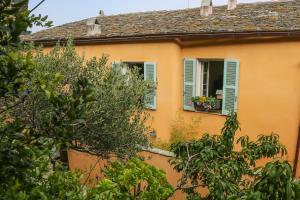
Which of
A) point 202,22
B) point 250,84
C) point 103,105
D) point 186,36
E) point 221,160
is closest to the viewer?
point 221,160

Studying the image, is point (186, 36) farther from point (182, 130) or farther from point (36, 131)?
point (36, 131)

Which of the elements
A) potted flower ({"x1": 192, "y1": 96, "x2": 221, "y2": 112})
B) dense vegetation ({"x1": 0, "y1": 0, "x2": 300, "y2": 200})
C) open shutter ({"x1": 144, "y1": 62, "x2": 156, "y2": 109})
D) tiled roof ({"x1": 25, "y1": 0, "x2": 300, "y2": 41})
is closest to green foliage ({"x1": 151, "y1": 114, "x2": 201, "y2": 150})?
potted flower ({"x1": 192, "y1": 96, "x2": 221, "y2": 112})

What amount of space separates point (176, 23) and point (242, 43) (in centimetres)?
263

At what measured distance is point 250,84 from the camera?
8438 millimetres

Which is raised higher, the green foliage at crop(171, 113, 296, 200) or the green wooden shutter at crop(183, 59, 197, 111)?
the green wooden shutter at crop(183, 59, 197, 111)

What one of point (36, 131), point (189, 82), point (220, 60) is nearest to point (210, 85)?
point (189, 82)

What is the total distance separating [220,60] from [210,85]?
3.13 ft

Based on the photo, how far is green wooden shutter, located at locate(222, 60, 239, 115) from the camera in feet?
28.2

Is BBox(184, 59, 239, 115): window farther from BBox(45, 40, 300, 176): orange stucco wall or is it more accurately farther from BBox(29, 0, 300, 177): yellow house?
BBox(45, 40, 300, 176): orange stucco wall

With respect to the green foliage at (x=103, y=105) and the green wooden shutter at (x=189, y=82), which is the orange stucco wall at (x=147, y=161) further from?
the green wooden shutter at (x=189, y=82)

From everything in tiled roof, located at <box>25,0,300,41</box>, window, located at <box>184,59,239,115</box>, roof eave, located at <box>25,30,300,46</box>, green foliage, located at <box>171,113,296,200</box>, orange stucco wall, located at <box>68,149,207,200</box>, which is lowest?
orange stucco wall, located at <box>68,149,207,200</box>

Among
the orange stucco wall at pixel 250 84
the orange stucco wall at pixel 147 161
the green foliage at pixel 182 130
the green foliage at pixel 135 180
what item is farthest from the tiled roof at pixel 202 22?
the green foliage at pixel 135 180

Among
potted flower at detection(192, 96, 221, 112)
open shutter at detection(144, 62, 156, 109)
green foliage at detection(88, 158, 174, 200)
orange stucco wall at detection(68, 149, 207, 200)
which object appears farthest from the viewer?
open shutter at detection(144, 62, 156, 109)

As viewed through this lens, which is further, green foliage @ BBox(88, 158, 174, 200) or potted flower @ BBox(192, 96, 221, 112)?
potted flower @ BBox(192, 96, 221, 112)
